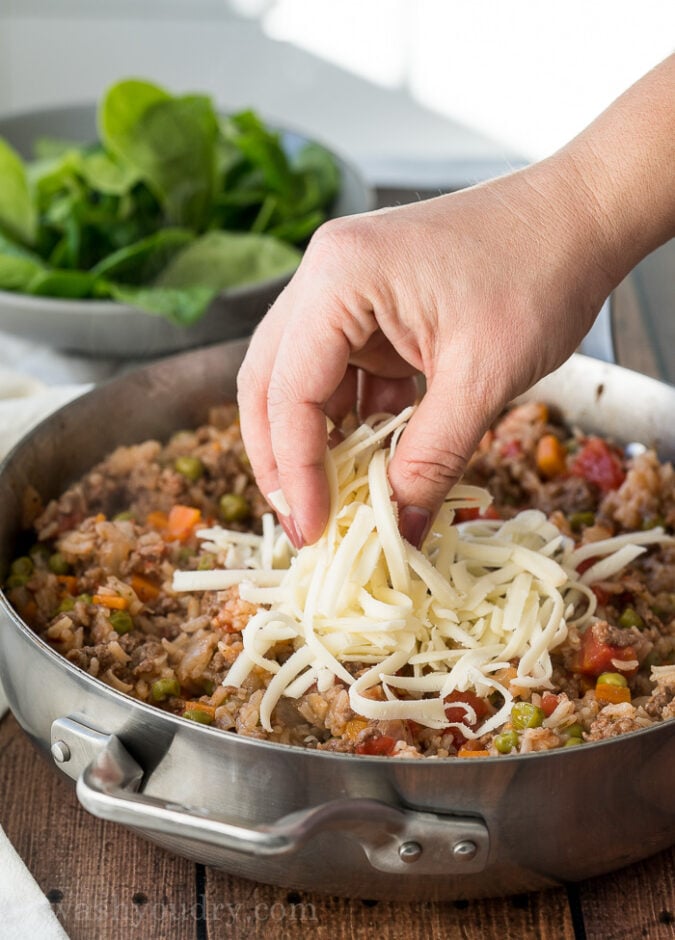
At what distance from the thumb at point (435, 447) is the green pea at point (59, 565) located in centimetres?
74

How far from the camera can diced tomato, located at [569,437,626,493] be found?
2627mm

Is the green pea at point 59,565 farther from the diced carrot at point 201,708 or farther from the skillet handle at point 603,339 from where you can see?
the skillet handle at point 603,339

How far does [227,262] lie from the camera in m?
3.73

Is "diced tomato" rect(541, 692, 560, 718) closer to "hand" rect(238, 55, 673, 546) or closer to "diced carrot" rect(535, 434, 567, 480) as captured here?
"hand" rect(238, 55, 673, 546)

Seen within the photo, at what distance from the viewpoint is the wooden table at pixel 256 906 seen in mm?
1849

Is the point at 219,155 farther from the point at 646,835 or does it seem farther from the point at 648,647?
the point at 646,835

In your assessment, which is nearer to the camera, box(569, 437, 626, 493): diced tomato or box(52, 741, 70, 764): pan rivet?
box(52, 741, 70, 764): pan rivet

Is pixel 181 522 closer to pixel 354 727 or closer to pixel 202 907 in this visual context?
pixel 354 727

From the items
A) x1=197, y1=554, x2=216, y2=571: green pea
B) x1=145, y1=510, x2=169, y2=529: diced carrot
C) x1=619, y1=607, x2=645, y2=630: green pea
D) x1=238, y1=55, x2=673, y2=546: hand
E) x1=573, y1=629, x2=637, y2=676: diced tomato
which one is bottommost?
x1=145, y1=510, x2=169, y2=529: diced carrot

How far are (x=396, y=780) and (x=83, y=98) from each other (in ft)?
16.3

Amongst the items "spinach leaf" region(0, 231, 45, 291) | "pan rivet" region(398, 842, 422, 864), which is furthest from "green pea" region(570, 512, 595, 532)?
"spinach leaf" region(0, 231, 45, 291)

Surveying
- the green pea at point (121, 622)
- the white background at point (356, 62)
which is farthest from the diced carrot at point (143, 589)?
the white background at point (356, 62)

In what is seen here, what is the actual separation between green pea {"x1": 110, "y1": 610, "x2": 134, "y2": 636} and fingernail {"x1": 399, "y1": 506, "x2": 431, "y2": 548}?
0.55 metres

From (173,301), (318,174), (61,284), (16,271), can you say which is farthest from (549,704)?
(318,174)
